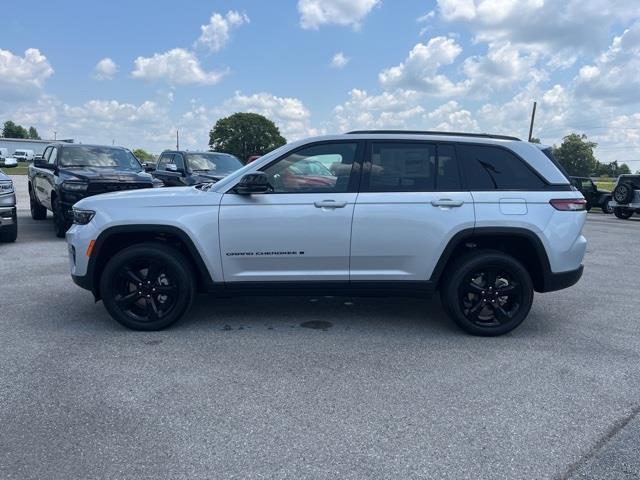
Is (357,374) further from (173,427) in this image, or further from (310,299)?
(310,299)

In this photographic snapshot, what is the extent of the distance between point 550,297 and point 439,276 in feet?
7.99

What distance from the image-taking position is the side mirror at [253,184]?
439 centimetres

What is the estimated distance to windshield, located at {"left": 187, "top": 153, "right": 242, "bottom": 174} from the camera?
12.7 meters

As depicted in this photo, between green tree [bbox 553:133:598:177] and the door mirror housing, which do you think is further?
green tree [bbox 553:133:598:177]

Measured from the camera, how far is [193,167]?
12688 mm

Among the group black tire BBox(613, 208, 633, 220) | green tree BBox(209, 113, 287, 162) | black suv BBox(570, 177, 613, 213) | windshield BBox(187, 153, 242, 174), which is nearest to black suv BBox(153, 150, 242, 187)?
windshield BBox(187, 153, 242, 174)

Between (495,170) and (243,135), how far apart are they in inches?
3561

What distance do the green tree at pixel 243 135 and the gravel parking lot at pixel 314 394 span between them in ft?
288

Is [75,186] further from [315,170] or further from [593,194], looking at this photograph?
[593,194]

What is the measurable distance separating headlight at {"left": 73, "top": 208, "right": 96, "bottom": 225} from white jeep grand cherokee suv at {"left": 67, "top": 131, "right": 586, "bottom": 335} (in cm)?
1

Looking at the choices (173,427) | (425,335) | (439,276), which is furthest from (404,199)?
(173,427)

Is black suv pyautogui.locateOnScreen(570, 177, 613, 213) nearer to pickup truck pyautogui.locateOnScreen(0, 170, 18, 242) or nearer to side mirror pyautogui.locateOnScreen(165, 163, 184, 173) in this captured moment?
side mirror pyautogui.locateOnScreen(165, 163, 184, 173)

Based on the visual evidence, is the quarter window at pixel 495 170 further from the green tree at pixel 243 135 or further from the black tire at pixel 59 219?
the green tree at pixel 243 135

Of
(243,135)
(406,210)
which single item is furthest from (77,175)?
(243,135)
